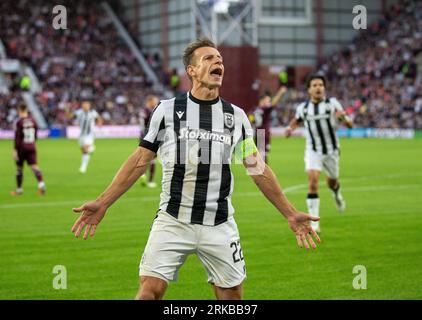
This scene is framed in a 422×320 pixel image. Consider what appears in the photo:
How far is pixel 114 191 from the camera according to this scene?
6012 mm

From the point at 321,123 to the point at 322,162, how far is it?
2.39 ft

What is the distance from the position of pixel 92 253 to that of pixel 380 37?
182 feet

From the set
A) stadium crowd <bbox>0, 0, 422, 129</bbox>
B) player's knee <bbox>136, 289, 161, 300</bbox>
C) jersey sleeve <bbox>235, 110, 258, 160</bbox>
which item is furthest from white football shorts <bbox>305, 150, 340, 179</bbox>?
stadium crowd <bbox>0, 0, 422, 129</bbox>

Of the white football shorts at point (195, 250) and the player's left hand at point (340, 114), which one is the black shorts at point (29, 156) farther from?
the white football shorts at point (195, 250)

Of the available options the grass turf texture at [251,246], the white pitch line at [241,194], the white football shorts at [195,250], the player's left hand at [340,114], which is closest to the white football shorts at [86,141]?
the grass turf texture at [251,246]

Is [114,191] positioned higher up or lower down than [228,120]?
lower down

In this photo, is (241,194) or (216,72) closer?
(216,72)

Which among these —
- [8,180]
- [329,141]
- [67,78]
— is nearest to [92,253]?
[329,141]

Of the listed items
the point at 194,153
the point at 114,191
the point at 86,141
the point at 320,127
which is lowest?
the point at 86,141

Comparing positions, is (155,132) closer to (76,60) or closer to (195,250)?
(195,250)

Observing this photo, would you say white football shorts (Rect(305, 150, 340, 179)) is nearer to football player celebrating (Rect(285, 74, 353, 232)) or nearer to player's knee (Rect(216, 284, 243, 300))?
football player celebrating (Rect(285, 74, 353, 232))

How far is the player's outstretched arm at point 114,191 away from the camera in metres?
5.93

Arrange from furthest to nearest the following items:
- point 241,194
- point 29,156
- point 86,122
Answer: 1. point 86,122
2. point 29,156
3. point 241,194

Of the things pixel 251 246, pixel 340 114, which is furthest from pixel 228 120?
pixel 340 114
